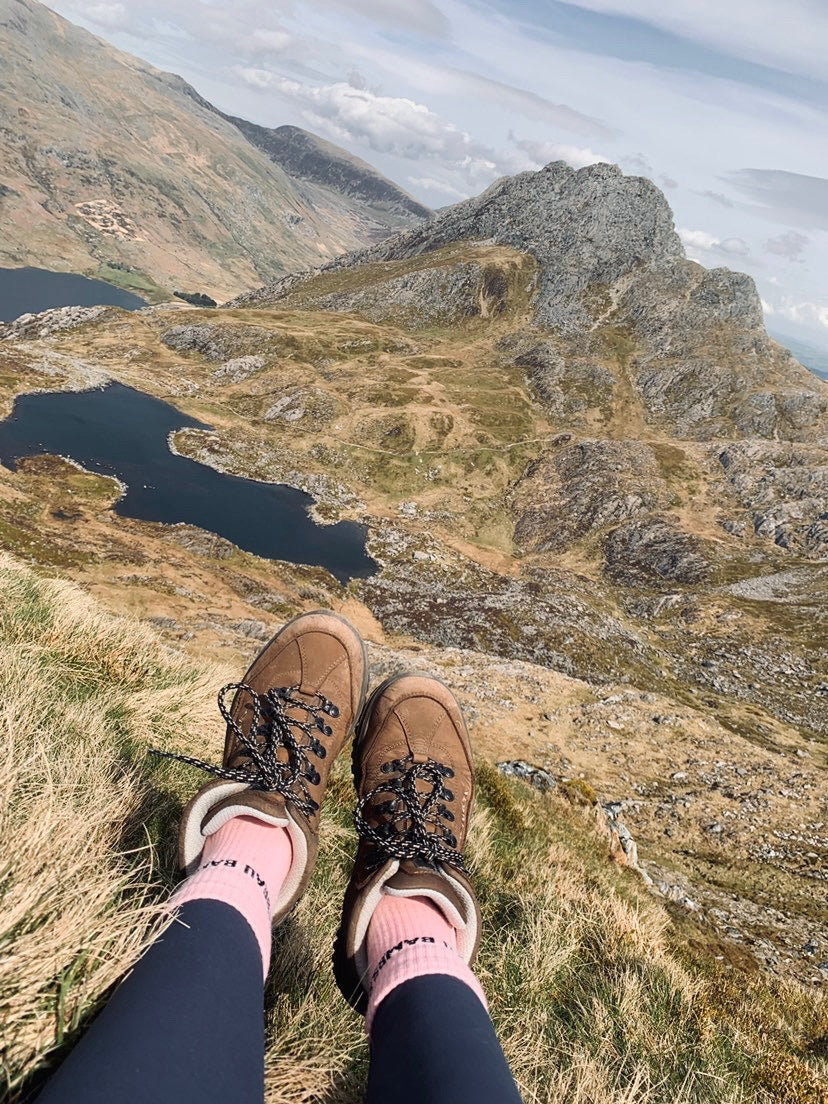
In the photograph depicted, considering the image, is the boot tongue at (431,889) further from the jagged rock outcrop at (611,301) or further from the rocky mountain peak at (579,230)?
the rocky mountain peak at (579,230)

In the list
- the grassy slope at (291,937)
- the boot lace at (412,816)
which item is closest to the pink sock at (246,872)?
the grassy slope at (291,937)

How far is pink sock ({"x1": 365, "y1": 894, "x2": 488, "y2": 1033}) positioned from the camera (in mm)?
2539

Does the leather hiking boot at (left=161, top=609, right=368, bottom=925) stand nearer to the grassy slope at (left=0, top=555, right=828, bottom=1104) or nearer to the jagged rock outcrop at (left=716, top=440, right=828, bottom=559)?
the grassy slope at (left=0, top=555, right=828, bottom=1104)

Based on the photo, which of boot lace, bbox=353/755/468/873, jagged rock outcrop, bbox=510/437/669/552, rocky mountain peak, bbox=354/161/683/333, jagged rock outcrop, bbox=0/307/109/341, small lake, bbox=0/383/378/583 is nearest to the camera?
boot lace, bbox=353/755/468/873

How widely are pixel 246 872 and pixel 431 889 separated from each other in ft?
3.48

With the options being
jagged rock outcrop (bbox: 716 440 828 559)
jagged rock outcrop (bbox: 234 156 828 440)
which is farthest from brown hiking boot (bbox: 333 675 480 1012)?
jagged rock outcrop (bbox: 234 156 828 440)

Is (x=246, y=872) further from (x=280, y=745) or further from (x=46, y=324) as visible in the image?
(x=46, y=324)

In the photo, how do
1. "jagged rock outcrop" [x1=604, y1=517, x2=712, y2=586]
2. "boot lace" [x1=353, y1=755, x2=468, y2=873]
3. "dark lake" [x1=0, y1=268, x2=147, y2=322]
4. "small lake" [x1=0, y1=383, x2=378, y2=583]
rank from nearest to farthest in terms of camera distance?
"boot lace" [x1=353, y1=755, x2=468, y2=873] < "small lake" [x1=0, y1=383, x2=378, y2=583] < "jagged rock outcrop" [x1=604, y1=517, x2=712, y2=586] < "dark lake" [x1=0, y1=268, x2=147, y2=322]

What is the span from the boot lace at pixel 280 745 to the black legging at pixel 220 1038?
3.62 feet

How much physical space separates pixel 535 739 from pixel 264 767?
19.7m

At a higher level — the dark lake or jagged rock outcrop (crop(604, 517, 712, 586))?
jagged rock outcrop (crop(604, 517, 712, 586))

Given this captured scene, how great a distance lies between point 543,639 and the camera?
1629 inches

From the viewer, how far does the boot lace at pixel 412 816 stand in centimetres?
346

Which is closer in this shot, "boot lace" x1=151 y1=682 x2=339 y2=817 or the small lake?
"boot lace" x1=151 y1=682 x2=339 y2=817
